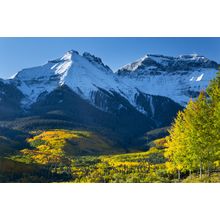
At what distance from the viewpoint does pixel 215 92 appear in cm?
2409
